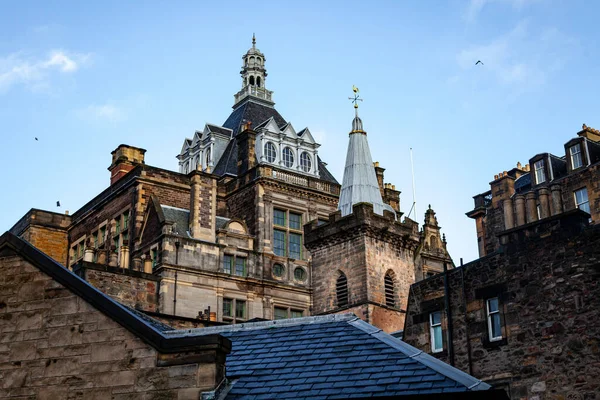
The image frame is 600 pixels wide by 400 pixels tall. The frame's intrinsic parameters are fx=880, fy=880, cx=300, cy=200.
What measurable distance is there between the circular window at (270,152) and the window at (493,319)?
26.1m

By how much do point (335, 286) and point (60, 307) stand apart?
95.9 ft

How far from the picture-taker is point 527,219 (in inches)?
1927

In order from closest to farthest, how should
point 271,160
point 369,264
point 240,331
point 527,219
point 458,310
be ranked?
1. point 240,331
2. point 458,310
3. point 369,264
4. point 527,219
5. point 271,160

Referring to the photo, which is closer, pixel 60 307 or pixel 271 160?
pixel 60 307

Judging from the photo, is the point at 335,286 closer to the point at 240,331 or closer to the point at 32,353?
the point at 240,331

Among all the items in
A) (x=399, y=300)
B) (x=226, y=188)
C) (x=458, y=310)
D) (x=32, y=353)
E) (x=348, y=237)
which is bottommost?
(x=32, y=353)

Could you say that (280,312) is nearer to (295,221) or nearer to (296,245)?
(296,245)

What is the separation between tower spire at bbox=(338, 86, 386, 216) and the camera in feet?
149

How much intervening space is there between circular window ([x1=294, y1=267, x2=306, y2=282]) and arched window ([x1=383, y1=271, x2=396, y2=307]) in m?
7.38

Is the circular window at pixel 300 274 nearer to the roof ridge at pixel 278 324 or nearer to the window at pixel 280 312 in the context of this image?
the window at pixel 280 312

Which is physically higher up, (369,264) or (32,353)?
(369,264)

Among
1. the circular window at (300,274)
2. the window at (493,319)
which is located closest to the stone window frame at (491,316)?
the window at (493,319)

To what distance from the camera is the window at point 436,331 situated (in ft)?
97.1

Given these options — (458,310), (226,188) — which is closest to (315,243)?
(226,188)
